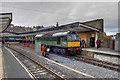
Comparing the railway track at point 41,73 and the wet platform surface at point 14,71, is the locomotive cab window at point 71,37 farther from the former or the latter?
the wet platform surface at point 14,71

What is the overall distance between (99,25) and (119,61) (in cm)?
1028

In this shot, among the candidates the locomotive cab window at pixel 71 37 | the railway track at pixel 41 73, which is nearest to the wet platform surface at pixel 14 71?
the railway track at pixel 41 73

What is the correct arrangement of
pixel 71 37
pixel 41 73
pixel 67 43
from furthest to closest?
1. pixel 71 37
2. pixel 67 43
3. pixel 41 73

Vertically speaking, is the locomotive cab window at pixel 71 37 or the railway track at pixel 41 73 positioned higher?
the locomotive cab window at pixel 71 37

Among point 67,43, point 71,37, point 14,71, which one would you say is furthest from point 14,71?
point 71,37

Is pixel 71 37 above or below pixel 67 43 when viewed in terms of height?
above

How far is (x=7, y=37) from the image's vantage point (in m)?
41.6

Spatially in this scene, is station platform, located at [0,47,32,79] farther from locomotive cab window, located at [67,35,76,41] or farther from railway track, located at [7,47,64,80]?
locomotive cab window, located at [67,35,76,41]

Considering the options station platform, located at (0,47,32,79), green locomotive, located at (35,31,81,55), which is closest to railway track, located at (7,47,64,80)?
station platform, located at (0,47,32,79)

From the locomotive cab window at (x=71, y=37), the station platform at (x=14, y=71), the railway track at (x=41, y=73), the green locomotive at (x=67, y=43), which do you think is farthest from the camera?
the locomotive cab window at (x=71, y=37)

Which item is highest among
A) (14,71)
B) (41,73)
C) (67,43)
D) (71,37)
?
(71,37)

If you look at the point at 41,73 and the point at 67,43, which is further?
the point at 67,43

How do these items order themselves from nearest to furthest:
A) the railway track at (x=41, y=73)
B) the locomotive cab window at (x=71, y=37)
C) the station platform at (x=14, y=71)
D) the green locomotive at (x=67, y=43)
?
the station platform at (x=14, y=71) → the railway track at (x=41, y=73) → the green locomotive at (x=67, y=43) → the locomotive cab window at (x=71, y=37)

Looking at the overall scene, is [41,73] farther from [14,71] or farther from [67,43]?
[67,43]
